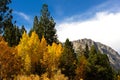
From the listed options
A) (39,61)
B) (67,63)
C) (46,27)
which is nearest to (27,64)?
(39,61)

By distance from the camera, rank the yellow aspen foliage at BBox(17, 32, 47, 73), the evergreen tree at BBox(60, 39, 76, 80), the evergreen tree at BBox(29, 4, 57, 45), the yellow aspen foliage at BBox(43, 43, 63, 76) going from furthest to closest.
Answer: the evergreen tree at BBox(29, 4, 57, 45), the evergreen tree at BBox(60, 39, 76, 80), the yellow aspen foliage at BBox(43, 43, 63, 76), the yellow aspen foliage at BBox(17, 32, 47, 73)

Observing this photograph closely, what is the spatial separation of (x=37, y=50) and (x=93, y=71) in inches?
779

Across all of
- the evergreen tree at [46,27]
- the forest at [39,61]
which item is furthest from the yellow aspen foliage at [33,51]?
the evergreen tree at [46,27]

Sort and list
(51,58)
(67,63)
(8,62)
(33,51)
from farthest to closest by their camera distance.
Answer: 1. (67,63)
2. (51,58)
3. (33,51)
4. (8,62)

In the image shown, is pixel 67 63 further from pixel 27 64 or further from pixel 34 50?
pixel 27 64

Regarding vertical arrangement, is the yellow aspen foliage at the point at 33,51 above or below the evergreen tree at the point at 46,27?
below

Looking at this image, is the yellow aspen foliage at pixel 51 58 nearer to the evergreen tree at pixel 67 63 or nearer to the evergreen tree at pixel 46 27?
the evergreen tree at pixel 67 63

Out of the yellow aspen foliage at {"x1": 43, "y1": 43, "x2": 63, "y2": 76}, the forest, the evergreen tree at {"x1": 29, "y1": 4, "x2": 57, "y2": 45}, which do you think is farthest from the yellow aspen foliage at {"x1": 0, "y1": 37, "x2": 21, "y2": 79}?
the evergreen tree at {"x1": 29, "y1": 4, "x2": 57, "y2": 45}

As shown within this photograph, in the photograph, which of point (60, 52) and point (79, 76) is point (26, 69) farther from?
point (79, 76)

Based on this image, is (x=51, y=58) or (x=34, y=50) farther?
(x=51, y=58)

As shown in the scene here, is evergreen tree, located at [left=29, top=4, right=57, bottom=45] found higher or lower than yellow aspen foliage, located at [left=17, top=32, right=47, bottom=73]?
higher

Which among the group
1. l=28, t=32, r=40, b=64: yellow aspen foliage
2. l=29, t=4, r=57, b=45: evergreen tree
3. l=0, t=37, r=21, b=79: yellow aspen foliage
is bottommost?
l=0, t=37, r=21, b=79: yellow aspen foliage

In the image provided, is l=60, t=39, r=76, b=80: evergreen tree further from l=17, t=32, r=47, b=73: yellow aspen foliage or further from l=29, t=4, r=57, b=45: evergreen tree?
l=29, t=4, r=57, b=45: evergreen tree

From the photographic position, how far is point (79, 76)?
89188 mm
